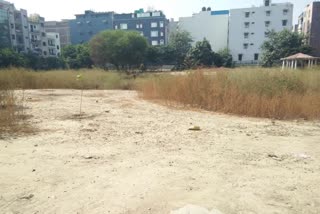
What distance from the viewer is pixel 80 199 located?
2607mm

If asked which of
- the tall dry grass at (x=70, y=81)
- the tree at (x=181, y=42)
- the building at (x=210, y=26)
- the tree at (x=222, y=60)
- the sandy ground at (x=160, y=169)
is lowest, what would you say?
the sandy ground at (x=160, y=169)

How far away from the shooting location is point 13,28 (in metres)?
43.4

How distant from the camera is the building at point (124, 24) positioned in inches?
2414

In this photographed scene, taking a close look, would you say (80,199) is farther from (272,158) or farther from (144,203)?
(272,158)

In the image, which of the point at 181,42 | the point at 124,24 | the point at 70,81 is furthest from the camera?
the point at 124,24

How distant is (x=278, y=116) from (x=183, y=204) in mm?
5299

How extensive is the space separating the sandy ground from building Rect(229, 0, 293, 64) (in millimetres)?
42340

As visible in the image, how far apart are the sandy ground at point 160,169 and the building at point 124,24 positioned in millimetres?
58455

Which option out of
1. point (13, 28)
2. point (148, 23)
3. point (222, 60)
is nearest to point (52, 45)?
point (13, 28)

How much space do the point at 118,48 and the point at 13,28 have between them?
87.2 feet

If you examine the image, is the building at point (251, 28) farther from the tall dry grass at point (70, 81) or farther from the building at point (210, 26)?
the tall dry grass at point (70, 81)

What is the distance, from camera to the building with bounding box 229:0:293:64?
1729 inches

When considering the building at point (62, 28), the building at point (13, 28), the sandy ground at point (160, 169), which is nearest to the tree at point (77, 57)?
the building at point (13, 28)

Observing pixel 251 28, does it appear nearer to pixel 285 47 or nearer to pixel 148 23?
pixel 285 47
